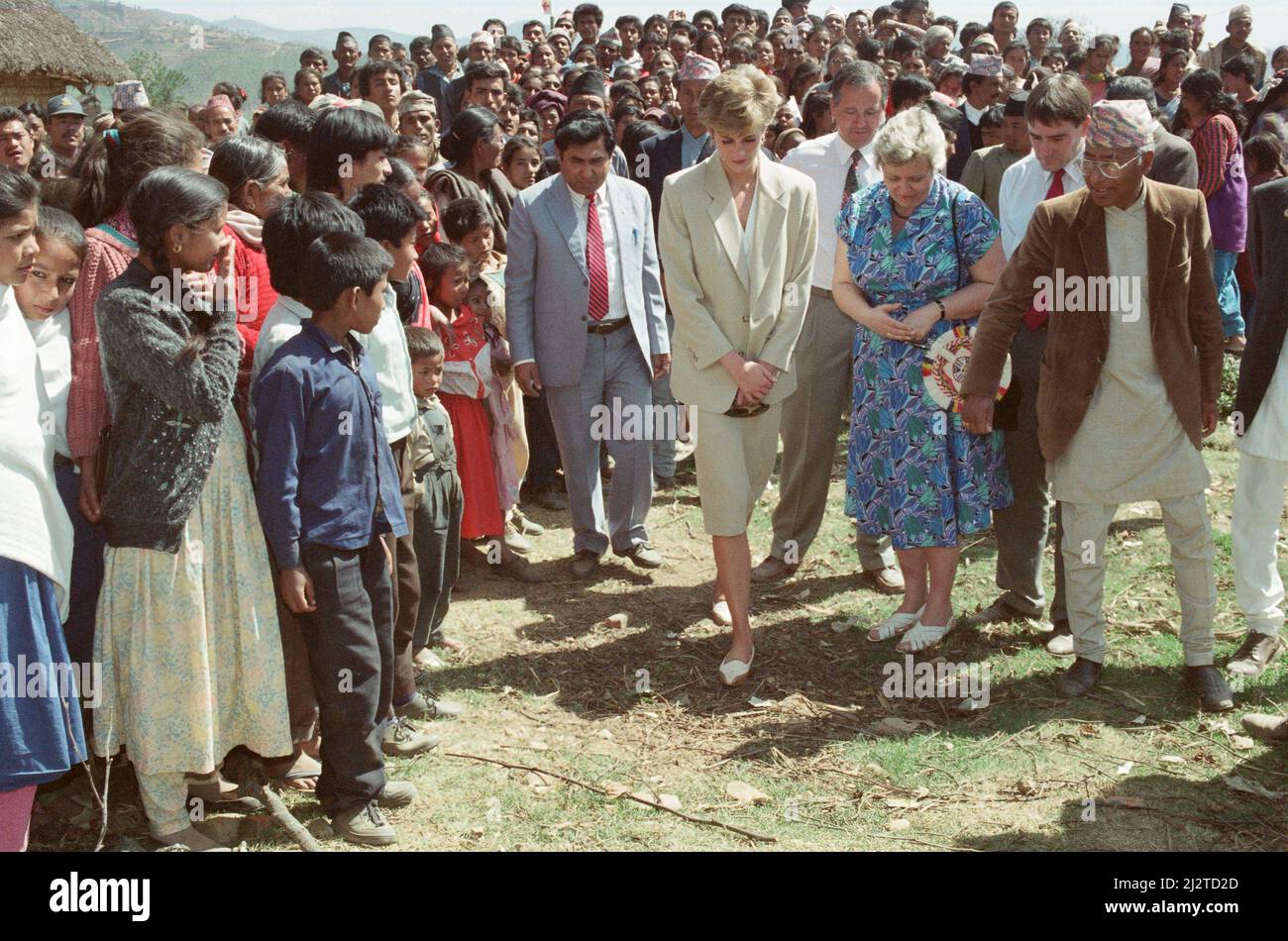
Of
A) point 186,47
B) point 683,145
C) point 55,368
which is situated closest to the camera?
point 55,368

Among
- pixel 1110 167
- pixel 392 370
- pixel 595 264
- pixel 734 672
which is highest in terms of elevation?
pixel 1110 167

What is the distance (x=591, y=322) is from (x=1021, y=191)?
85.6 inches

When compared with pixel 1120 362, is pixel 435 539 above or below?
below

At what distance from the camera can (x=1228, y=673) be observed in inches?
201

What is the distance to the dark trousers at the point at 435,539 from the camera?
4.96 metres

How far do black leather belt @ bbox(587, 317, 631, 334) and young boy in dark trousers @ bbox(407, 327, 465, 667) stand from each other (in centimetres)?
139

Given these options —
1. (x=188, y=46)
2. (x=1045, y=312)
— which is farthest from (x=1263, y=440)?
(x=188, y=46)

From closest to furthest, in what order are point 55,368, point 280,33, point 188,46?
1. point 55,368
2. point 188,46
3. point 280,33

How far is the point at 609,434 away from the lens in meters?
6.54

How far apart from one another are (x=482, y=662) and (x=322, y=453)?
201 centimetres

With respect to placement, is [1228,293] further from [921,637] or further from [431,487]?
[431,487]

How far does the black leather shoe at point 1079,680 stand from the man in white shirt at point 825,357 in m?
1.33

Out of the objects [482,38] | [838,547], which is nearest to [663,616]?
[838,547]

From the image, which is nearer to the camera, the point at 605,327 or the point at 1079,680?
the point at 1079,680
